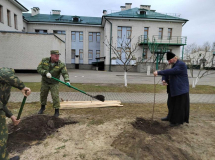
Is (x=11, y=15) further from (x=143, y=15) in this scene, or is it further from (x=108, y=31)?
(x=143, y=15)

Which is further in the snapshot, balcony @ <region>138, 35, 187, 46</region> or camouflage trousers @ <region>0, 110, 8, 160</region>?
balcony @ <region>138, 35, 187, 46</region>

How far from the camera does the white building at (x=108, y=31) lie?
2536cm

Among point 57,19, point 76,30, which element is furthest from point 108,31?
point 57,19

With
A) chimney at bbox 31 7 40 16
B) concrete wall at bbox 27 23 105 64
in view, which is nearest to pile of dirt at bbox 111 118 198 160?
concrete wall at bbox 27 23 105 64

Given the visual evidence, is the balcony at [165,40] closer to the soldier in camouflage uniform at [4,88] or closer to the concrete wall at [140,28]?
the concrete wall at [140,28]

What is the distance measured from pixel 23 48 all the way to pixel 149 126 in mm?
16432

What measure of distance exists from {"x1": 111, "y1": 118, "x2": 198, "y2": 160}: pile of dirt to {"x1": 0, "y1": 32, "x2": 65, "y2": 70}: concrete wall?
15.4 meters

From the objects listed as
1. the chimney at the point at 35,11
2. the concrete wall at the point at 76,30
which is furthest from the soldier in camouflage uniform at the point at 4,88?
the chimney at the point at 35,11

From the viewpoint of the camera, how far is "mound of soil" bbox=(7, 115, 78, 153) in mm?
2667

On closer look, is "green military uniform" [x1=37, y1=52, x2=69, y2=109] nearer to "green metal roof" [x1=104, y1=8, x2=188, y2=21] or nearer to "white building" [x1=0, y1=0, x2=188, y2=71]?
"white building" [x1=0, y1=0, x2=188, y2=71]

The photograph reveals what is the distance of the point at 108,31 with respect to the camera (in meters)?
25.6

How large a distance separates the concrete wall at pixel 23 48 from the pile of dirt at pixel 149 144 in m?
15.4

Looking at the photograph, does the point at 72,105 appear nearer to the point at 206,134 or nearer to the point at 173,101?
the point at 173,101

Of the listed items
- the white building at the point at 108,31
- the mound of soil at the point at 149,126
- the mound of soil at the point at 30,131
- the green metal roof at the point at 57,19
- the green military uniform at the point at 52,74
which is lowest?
the mound of soil at the point at 149,126
